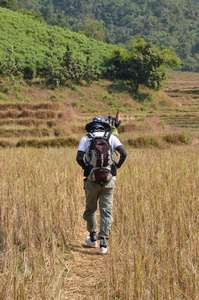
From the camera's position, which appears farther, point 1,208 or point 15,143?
point 15,143

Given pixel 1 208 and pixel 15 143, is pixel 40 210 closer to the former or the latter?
pixel 1 208

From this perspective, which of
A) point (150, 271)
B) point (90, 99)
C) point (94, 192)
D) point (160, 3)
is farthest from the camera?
point (160, 3)

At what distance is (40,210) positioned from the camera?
4.29 metres

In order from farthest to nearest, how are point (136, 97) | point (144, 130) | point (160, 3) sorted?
1. point (160, 3)
2. point (136, 97)
3. point (144, 130)

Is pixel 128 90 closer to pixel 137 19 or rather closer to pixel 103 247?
pixel 103 247

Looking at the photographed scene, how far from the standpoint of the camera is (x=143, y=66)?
38.5 metres

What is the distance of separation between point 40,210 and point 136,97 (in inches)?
1377

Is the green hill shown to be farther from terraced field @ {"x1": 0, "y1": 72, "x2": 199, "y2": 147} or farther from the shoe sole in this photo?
the shoe sole

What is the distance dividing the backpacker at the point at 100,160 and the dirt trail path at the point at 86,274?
0.82 metres

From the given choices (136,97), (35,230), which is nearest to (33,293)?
(35,230)

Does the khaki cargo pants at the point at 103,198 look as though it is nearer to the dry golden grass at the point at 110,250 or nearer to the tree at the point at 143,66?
the dry golden grass at the point at 110,250

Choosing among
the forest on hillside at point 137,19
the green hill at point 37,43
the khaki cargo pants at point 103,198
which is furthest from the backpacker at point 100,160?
the forest on hillside at point 137,19

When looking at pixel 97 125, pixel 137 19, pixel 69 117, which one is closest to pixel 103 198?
pixel 97 125

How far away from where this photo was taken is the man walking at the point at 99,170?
3.86 m
